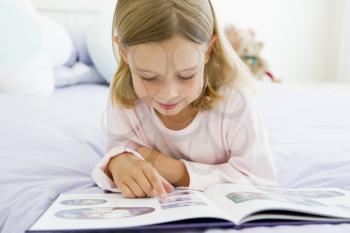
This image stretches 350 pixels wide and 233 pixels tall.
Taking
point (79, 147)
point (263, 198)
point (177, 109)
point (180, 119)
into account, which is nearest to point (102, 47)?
point (79, 147)

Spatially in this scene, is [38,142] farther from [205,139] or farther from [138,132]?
[205,139]

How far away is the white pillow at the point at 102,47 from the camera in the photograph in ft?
5.48

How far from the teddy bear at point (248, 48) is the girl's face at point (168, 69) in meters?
1.78

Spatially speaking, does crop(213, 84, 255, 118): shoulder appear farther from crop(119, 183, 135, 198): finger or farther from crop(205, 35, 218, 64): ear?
crop(119, 183, 135, 198): finger

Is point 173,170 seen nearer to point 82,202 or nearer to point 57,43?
point 82,202

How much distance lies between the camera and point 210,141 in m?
0.80

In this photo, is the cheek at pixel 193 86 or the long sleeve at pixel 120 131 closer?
the cheek at pixel 193 86

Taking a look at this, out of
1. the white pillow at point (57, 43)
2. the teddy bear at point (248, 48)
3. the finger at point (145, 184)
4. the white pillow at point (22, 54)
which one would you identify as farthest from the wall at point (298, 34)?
the finger at point (145, 184)

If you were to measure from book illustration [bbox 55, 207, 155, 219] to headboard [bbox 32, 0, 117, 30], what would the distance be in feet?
5.31

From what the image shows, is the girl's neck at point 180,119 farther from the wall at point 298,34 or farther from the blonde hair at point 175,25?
the wall at point 298,34

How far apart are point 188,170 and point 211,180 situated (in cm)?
4

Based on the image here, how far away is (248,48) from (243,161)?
5.87 feet

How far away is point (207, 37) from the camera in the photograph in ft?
2.24

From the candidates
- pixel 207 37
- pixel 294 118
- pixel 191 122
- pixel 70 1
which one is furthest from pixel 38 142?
pixel 70 1
